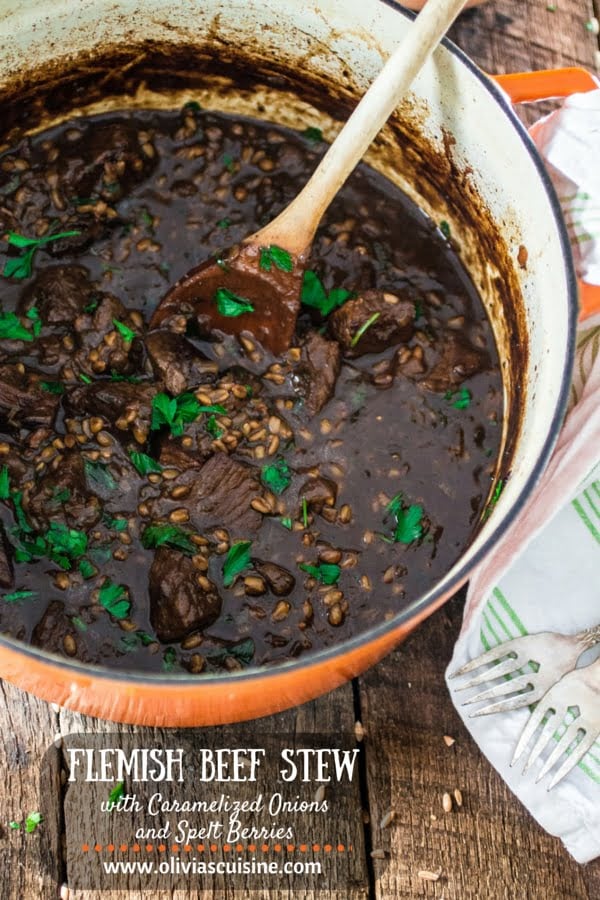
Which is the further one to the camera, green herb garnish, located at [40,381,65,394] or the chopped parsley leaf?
the chopped parsley leaf

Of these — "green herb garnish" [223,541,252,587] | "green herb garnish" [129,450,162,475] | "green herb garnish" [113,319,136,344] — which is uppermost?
"green herb garnish" [113,319,136,344]

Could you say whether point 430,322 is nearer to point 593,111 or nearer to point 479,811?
point 593,111

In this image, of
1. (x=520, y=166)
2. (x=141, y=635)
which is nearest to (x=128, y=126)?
(x=520, y=166)

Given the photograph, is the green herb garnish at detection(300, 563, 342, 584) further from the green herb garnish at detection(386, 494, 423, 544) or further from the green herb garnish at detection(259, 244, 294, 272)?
the green herb garnish at detection(259, 244, 294, 272)

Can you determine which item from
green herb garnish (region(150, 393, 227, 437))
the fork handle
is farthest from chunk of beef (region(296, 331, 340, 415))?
the fork handle

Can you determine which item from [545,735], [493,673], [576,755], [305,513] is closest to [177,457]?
[305,513]

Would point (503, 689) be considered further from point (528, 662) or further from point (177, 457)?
point (177, 457)
